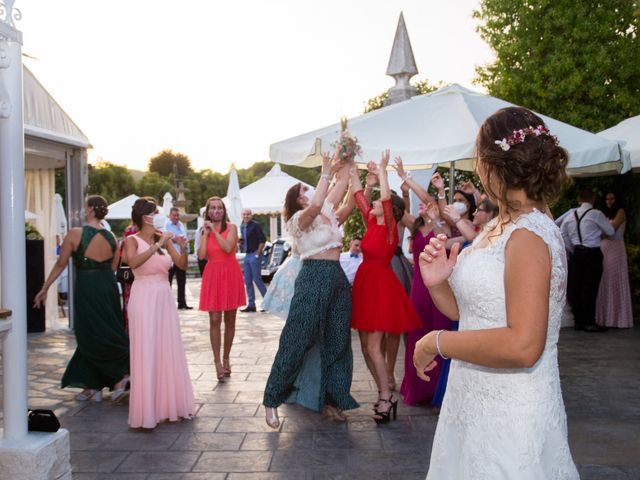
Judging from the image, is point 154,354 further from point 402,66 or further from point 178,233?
point 402,66

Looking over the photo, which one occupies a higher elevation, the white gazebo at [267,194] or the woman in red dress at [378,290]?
the white gazebo at [267,194]

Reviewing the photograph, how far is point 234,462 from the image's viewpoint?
173 inches

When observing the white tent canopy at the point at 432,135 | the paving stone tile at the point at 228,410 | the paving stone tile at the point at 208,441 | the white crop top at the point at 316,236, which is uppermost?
the white tent canopy at the point at 432,135

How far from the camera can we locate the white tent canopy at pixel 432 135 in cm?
587

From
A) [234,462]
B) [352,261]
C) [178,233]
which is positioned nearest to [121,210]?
[178,233]

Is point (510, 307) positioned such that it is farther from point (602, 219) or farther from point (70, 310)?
point (70, 310)

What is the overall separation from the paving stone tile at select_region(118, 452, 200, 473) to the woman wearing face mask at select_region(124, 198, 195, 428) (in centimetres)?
57

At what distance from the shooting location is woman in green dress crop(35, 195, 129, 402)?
19.9 ft

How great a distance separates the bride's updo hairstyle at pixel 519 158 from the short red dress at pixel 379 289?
336 cm

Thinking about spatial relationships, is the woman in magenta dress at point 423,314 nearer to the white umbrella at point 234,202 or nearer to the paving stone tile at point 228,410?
the paving stone tile at point 228,410

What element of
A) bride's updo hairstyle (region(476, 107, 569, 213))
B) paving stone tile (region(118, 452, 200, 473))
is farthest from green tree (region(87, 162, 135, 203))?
bride's updo hairstyle (region(476, 107, 569, 213))

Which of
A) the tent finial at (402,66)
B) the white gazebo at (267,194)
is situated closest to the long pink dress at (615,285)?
the tent finial at (402,66)

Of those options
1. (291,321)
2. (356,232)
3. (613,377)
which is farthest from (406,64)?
(291,321)

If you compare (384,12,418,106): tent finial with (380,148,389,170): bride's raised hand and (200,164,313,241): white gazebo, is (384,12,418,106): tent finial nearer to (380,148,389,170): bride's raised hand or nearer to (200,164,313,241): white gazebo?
(380,148,389,170): bride's raised hand
